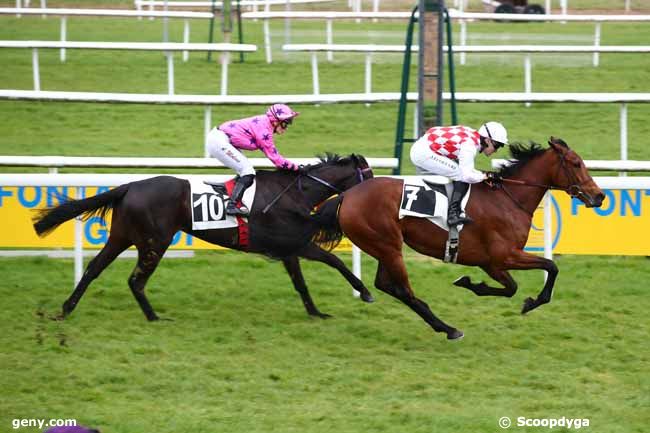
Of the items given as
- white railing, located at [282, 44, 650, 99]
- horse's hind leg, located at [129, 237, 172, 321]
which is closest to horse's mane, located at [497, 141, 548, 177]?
horse's hind leg, located at [129, 237, 172, 321]

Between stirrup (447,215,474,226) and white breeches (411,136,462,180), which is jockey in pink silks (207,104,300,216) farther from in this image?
stirrup (447,215,474,226)

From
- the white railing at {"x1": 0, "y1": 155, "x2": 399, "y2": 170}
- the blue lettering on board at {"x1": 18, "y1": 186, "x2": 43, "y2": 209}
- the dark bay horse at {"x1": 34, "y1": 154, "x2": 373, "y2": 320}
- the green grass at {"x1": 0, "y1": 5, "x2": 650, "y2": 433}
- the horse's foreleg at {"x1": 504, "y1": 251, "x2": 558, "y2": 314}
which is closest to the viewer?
the green grass at {"x1": 0, "y1": 5, "x2": 650, "y2": 433}

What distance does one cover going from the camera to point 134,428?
5082 millimetres

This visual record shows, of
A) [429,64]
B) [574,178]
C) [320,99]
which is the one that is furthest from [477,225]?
[320,99]

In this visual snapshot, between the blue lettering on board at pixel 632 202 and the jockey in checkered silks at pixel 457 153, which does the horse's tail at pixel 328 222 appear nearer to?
the jockey in checkered silks at pixel 457 153

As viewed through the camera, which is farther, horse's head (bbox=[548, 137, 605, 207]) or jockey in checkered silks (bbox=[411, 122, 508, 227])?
horse's head (bbox=[548, 137, 605, 207])

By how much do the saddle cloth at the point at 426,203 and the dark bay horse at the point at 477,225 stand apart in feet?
0.12

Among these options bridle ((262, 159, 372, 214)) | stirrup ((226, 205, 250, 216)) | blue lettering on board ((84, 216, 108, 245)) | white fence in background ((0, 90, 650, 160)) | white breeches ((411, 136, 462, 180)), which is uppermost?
white fence in background ((0, 90, 650, 160))

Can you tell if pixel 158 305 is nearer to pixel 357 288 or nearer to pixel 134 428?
pixel 357 288

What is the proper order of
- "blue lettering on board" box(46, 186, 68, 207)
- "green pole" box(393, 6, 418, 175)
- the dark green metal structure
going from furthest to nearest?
"green pole" box(393, 6, 418, 175) → the dark green metal structure → "blue lettering on board" box(46, 186, 68, 207)

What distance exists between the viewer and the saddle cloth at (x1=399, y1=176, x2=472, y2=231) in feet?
21.8

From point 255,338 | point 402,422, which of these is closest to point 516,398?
point 402,422

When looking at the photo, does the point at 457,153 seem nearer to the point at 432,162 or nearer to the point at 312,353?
the point at 432,162

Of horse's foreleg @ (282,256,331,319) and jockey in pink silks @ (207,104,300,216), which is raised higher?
jockey in pink silks @ (207,104,300,216)
